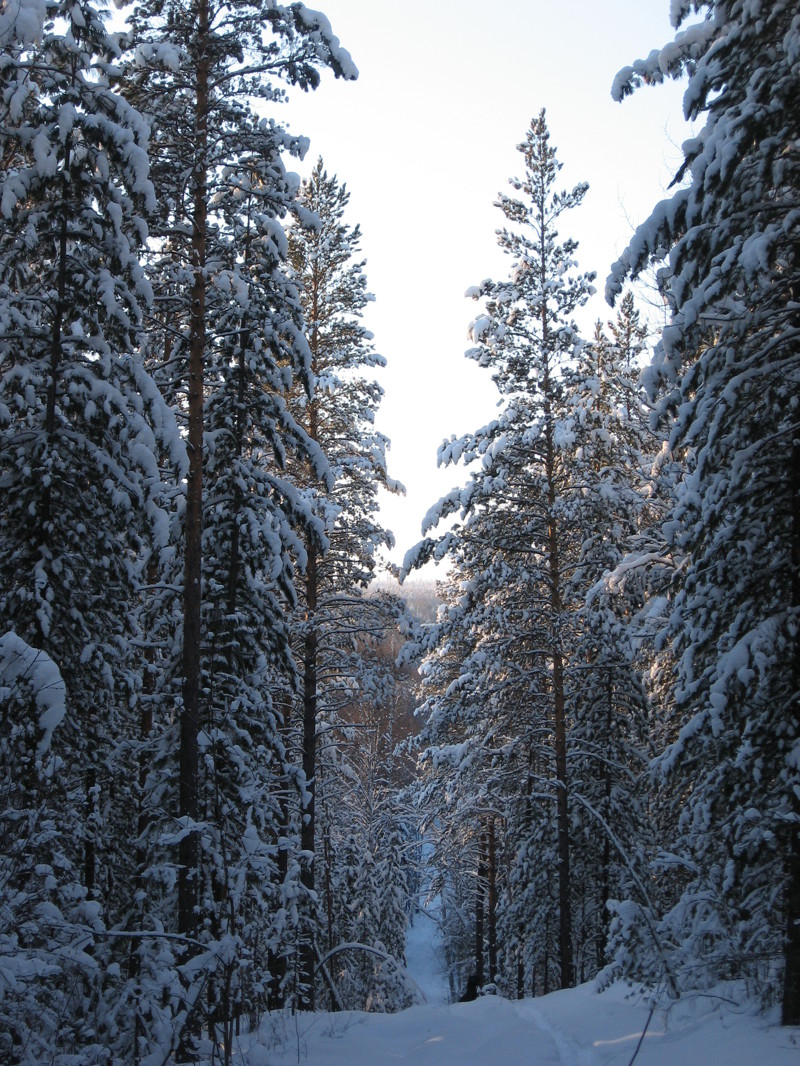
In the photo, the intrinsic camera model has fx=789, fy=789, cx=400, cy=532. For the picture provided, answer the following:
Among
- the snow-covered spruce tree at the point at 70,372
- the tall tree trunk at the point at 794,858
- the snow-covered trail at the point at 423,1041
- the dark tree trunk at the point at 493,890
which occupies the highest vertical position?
the snow-covered spruce tree at the point at 70,372

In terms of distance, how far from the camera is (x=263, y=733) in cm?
1127

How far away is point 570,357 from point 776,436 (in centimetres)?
882

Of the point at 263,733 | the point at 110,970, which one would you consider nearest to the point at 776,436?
the point at 110,970

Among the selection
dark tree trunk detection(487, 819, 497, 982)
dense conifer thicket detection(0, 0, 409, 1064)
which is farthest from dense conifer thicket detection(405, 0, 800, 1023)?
dark tree trunk detection(487, 819, 497, 982)

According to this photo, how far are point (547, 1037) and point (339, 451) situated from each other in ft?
38.1

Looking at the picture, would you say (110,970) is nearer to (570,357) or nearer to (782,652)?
(782,652)

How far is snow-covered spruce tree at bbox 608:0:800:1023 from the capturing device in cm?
691

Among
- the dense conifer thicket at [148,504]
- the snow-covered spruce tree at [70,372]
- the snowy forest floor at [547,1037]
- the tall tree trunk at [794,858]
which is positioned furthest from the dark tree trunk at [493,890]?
the tall tree trunk at [794,858]

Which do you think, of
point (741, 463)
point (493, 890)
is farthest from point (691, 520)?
point (493, 890)

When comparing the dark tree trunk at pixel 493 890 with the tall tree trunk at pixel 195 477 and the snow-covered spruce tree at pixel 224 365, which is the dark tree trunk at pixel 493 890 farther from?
the tall tree trunk at pixel 195 477

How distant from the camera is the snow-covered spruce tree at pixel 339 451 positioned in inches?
648

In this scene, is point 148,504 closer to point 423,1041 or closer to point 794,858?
point 423,1041

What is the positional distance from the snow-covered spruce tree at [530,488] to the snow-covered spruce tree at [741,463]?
6.79 meters

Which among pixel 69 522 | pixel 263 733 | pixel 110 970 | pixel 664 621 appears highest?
pixel 69 522
